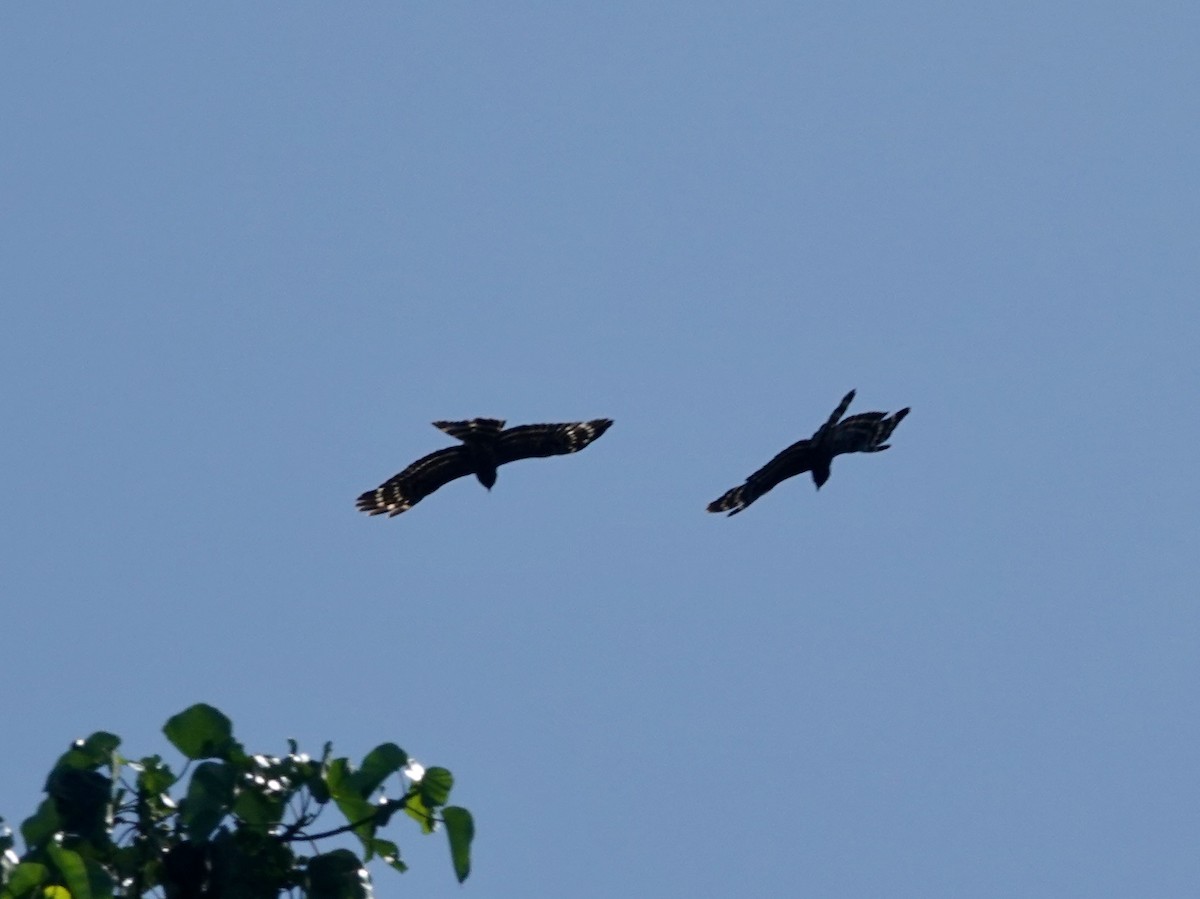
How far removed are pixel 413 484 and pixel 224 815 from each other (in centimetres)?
2206

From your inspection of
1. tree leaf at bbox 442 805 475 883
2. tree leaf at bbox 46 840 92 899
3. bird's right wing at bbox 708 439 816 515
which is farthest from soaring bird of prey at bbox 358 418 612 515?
tree leaf at bbox 46 840 92 899

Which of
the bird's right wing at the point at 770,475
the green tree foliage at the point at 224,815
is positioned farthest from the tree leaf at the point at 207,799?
the bird's right wing at the point at 770,475

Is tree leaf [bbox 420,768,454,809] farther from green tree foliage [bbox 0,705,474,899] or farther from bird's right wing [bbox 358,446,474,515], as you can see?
bird's right wing [bbox 358,446,474,515]

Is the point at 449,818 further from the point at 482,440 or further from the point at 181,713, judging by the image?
the point at 482,440

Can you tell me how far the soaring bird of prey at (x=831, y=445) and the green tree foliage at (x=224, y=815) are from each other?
22.1m

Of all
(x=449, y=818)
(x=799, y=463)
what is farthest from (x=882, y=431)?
(x=449, y=818)

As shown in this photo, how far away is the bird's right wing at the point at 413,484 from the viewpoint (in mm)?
29672

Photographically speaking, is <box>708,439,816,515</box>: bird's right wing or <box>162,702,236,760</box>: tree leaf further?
<box>708,439,816,515</box>: bird's right wing

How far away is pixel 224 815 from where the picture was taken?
798 centimetres

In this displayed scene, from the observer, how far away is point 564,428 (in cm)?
2894

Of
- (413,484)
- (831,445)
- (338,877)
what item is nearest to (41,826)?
(338,877)

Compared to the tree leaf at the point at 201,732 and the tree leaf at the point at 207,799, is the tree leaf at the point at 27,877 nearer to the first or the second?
the tree leaf at the point at 207,799

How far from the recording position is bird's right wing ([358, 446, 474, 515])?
97.3 ft

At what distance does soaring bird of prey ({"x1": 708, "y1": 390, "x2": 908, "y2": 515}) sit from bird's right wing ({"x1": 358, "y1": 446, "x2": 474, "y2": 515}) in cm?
432
